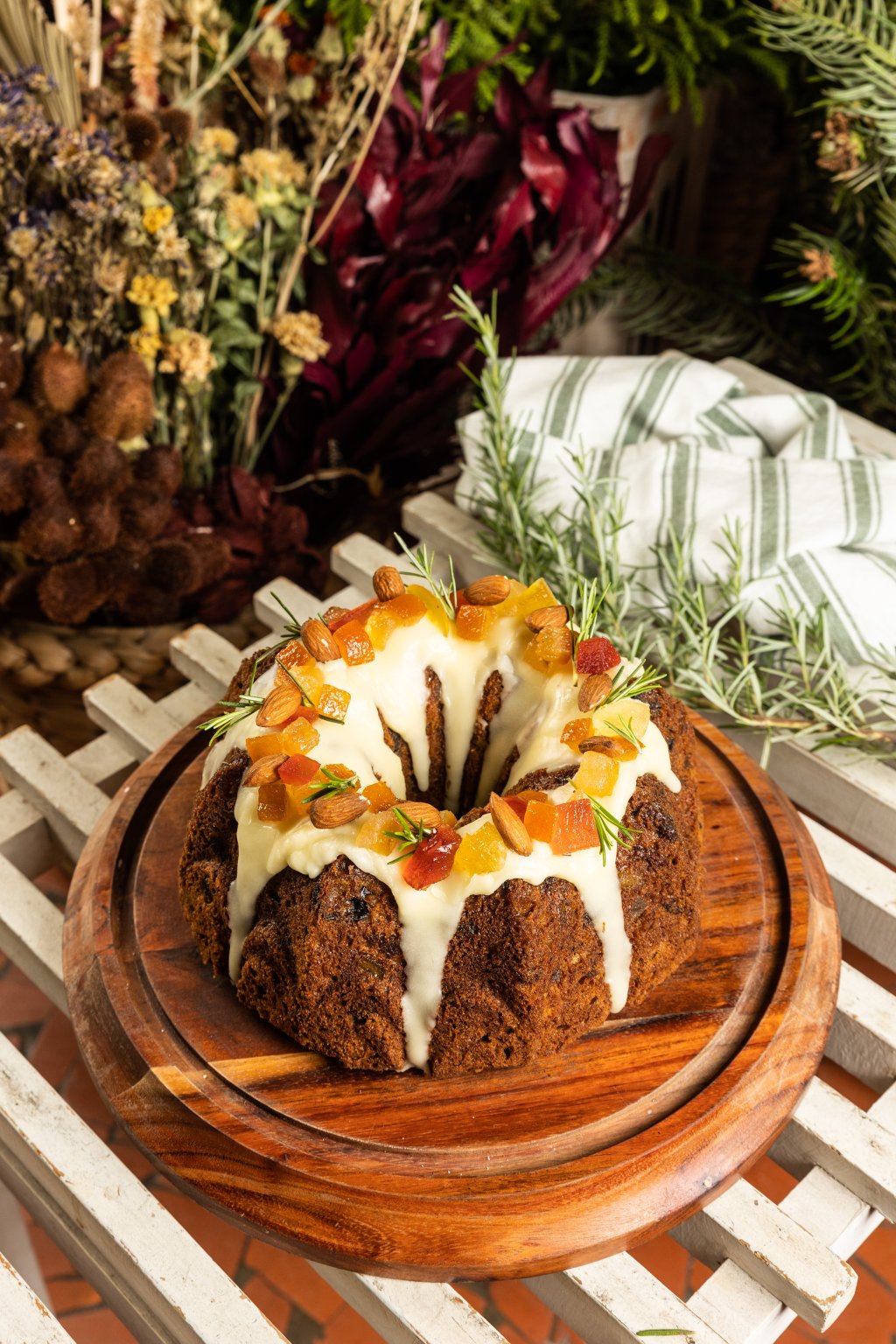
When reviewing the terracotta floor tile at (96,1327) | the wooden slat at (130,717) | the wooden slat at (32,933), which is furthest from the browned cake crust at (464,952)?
the terracotta floor tile at (96,1327)

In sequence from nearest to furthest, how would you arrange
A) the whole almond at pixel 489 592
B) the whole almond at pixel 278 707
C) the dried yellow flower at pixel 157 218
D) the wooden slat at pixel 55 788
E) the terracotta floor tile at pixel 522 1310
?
the whole almond at pixel 278 707 → the whole almond at pixel 489 592 → the wooden slat at pixel 55 788 → the dried yellow flower at pixel 157 218 → the terracotta floor tile at pixel 522 1310

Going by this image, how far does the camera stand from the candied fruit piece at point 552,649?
104 centimetres

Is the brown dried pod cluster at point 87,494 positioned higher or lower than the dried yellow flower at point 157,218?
lower

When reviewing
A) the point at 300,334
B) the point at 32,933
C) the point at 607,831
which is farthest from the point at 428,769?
the point at 300,334

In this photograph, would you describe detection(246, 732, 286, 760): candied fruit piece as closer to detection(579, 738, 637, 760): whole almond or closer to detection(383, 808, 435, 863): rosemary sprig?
detection(383, 808, 435, 863): rosemary sprig

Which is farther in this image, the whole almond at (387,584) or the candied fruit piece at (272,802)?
the whole almond at (387,584)

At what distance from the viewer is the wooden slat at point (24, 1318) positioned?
3.01 feet

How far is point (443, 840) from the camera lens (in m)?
0.90

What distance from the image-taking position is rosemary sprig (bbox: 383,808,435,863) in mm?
901

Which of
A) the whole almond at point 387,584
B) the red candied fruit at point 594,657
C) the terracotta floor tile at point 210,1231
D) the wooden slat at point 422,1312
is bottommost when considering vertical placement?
the terracotta floor tile at point 210,1231

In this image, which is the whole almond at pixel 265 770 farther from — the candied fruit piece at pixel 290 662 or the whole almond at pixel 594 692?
the whole almond at pixel 594 692

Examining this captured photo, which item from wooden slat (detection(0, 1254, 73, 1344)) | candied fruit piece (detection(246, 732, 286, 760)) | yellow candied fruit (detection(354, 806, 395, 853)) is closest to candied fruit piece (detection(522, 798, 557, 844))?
yellow candied fruit (detection(354, 806, 395, 853))

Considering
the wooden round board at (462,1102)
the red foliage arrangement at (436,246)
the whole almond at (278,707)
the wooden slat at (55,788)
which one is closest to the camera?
the wooden round board at (462,1102)

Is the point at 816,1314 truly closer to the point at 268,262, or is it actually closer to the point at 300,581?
the point at 300,581
